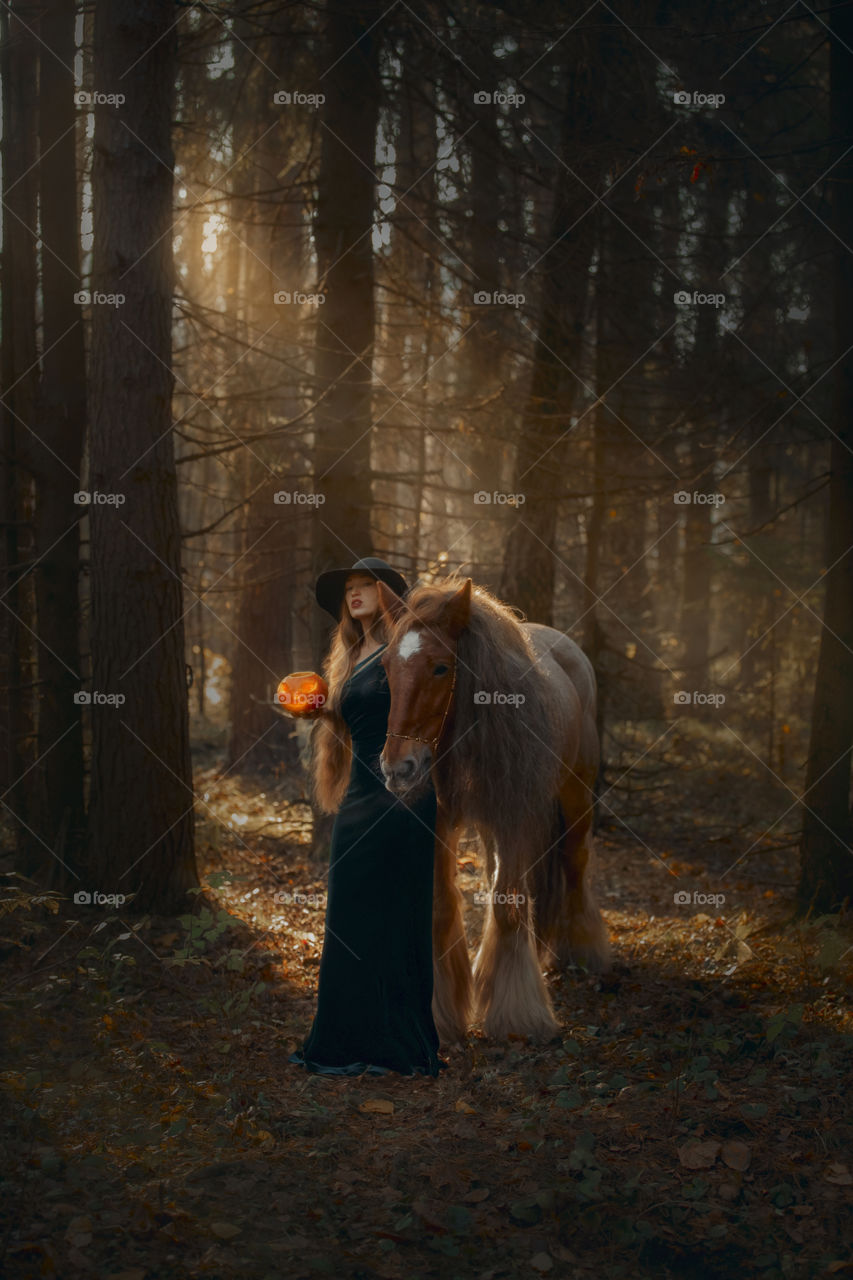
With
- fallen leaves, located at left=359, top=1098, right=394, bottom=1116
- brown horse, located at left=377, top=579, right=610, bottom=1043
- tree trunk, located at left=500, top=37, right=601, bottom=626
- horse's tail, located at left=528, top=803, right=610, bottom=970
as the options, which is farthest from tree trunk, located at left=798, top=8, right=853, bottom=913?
fallen leaves, located at left=359, top=1098, right=394, bottom=1116

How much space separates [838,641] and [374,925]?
414cm

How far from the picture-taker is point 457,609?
478 cm

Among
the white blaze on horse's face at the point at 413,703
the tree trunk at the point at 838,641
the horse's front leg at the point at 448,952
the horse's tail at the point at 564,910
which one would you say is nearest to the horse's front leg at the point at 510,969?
the horse's front leg at the point at 448,952

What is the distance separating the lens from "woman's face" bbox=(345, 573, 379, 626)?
210 inches

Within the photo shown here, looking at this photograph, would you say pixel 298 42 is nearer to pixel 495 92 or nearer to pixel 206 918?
pixel 495 92

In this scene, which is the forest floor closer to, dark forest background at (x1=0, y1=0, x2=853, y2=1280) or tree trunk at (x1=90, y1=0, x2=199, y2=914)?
dark forest background at (x1=0, y1=0, x2=853, y2=1280)

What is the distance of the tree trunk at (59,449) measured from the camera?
686 centimetres

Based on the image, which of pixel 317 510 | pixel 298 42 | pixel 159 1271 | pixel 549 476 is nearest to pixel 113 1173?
pixel 159 1271

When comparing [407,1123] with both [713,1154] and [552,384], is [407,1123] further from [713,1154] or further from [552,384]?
[552,384]

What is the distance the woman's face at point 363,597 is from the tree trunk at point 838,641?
11.7ft

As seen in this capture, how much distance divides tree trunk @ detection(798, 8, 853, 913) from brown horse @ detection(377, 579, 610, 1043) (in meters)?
2.22

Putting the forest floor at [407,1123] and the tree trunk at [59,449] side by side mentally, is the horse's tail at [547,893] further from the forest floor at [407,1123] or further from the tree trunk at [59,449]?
the tree trunk at [59,449]

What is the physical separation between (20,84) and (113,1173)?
8025mm

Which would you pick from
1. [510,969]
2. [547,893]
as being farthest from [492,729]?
[547,893]
